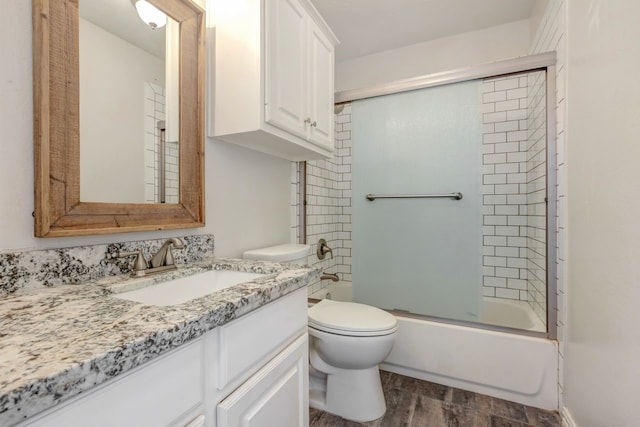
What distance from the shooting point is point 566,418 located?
53.8 inches

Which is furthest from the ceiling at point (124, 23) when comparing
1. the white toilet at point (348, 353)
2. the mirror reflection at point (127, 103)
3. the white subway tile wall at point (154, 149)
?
the white toilet at point (348, 353)

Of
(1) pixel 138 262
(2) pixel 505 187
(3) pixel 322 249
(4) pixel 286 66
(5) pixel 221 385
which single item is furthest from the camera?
(3) pixel 322 249

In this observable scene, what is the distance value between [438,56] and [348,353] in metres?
2.43

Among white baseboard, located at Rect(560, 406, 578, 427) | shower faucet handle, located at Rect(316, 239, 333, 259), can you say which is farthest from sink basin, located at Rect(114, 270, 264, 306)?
white baseboard, located at Rect(560, 406, 578, 427)

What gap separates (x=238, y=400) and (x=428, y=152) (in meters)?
1.74

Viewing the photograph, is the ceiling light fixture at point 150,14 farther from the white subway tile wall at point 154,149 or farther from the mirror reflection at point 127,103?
the white subway tile wall at point 154,149

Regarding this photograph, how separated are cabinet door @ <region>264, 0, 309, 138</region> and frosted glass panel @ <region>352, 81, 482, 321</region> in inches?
30.3

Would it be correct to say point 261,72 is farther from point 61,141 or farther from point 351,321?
point 351,321

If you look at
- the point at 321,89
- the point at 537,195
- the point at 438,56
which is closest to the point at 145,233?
the point at 321,89

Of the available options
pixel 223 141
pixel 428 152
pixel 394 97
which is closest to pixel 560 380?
pixel 428 152

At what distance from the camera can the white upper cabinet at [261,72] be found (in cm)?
118

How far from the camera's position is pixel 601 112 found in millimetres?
1066

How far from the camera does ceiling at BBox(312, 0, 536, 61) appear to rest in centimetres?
200

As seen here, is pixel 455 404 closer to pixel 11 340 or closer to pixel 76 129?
pixel 11 340
